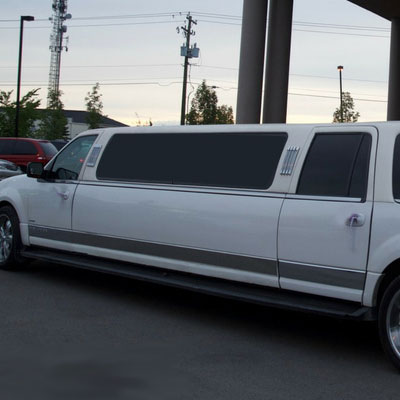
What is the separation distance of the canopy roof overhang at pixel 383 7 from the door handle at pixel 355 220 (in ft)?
59.6

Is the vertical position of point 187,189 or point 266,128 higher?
point 266,128

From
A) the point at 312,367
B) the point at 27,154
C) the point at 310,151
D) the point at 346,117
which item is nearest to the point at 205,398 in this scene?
the point at 312,367

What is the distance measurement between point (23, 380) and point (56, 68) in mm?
106304

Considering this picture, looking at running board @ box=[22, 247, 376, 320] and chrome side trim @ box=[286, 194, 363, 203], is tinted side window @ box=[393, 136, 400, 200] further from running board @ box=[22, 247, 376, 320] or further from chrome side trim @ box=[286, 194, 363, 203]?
running board @ box=[22, 247, 376, 320]

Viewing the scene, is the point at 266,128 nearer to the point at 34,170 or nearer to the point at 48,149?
the point at 34,170

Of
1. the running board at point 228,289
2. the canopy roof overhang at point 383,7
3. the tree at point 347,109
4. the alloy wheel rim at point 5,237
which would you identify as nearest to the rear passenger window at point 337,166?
the running board at point 228,289

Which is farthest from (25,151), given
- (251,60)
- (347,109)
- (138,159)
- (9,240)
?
(347,109)

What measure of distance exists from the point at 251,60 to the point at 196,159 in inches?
460

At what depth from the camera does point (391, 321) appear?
5.19 meters

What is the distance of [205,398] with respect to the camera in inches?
176

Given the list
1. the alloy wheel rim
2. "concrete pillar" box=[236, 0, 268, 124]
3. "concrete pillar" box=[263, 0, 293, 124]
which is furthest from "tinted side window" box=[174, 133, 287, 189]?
"concrete pillar" box=[263, 0, 293, 124]

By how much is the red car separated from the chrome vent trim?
18461 millimetres

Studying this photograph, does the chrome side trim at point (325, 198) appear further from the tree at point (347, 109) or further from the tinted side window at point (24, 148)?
the tree at point (347, 109)

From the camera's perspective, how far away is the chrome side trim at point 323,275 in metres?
5.37
